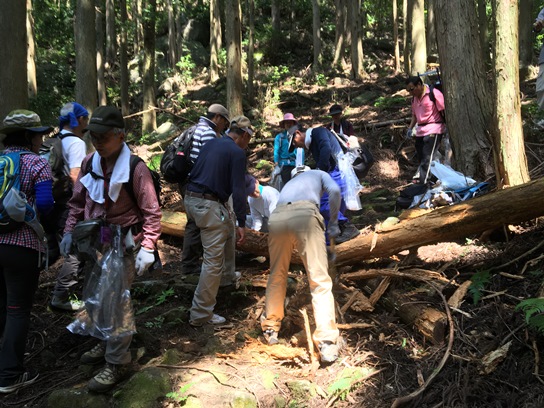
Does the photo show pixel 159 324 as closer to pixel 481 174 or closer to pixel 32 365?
pixel 32 365

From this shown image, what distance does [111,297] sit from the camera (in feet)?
12.8

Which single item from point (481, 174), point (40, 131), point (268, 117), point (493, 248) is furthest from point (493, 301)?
point (268, 117)

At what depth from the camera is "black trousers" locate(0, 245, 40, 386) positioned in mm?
4055

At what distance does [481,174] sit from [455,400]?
4397 millimetres

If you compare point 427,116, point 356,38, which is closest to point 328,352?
point 427,116

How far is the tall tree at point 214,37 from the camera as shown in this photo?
83.3 feet

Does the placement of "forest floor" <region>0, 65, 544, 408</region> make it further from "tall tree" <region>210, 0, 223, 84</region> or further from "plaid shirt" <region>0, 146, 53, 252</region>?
"tall tree" <region>210, 0, 223, 84</region>

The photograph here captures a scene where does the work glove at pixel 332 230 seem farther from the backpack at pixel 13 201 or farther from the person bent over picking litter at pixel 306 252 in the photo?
the backpack at pixel 13 201

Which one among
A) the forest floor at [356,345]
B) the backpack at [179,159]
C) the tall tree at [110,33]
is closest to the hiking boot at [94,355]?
the forest floor at [356,345]

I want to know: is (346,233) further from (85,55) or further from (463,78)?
(85,55)

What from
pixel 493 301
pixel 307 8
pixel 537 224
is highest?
pixel 307 8

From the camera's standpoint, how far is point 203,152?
5.11 metres

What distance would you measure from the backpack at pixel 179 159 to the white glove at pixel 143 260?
223 cm

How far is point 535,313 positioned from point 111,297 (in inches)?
141
